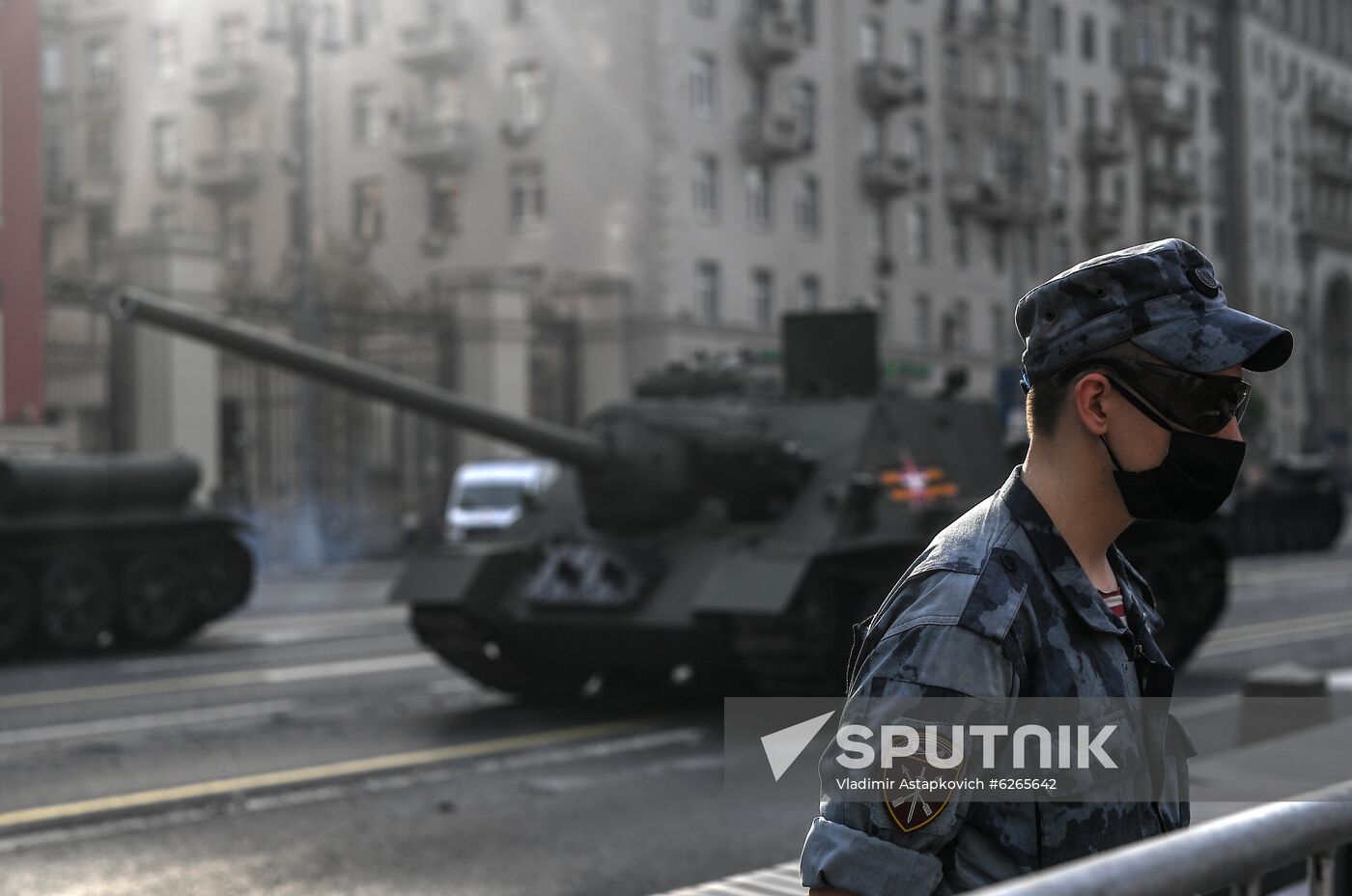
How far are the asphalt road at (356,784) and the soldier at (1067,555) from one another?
4.17 metres

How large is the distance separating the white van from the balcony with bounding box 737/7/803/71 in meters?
13.3

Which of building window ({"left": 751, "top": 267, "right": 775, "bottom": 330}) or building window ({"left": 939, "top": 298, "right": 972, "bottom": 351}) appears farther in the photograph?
building window ({"left": 939, "top": 298, "right": 972, "bottom": 351})

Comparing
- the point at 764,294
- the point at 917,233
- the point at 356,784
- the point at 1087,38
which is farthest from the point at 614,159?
the point at 356,784

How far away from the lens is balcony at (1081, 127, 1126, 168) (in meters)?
49.7

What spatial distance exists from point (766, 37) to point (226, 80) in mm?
12993

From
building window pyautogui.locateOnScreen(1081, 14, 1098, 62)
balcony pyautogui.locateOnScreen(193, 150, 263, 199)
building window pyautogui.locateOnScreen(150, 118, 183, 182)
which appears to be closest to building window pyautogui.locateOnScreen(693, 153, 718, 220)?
balcony pyautogui.locateOnScreen(193, 150, 263, 199)

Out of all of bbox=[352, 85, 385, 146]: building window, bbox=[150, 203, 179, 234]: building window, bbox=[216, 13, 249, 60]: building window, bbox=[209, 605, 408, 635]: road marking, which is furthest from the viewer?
bbox=[150, 203, 179, 234]: building window

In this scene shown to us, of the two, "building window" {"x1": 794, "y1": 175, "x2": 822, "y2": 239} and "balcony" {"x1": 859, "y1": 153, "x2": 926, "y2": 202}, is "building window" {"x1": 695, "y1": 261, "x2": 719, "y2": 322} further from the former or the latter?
"balcony" {"x1": 859, "y1": 153, "x2": 926, "y2": 202}

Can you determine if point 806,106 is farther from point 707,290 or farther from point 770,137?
point 707,290

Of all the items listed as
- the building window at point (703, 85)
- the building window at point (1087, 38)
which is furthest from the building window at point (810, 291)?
the building window at point (1087, 38)

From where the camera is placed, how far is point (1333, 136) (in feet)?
224

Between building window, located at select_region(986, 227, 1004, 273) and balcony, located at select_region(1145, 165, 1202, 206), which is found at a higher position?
balcony, located at select_region(1145, 165, 1202, 206)

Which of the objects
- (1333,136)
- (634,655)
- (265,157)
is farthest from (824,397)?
(1333,136)

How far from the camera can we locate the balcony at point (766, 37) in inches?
1454
